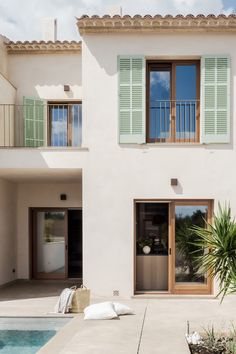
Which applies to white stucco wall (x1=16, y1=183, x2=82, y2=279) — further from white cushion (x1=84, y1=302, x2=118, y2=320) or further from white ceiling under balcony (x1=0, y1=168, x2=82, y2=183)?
white cushion (x1=84, y1=302, x2=118, y2=320)

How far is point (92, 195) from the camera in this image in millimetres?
12922

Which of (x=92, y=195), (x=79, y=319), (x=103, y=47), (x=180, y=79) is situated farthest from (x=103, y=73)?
(x=79, y=319)

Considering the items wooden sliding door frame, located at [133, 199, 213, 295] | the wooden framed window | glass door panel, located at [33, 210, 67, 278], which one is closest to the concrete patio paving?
wooden sliding door frame, located at [133, 199, 213, 295]

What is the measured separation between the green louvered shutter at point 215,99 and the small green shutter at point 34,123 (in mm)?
5882

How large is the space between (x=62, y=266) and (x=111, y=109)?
A: 23.5 feet

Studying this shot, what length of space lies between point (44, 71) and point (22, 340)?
394 inches

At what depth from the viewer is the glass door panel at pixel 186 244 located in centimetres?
1292

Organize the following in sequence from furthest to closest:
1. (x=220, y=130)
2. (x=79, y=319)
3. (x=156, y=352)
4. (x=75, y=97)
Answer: (x=75, y=97), (x=220, y=130), (x=79, y=319), (x=156, y=352)

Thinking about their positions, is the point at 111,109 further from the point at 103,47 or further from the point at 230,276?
the point at 230,276

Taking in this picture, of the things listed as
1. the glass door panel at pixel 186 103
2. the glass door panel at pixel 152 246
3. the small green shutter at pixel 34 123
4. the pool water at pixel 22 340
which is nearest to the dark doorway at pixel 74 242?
the small green shutter at pixel 34 123

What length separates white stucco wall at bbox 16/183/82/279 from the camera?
656 inches

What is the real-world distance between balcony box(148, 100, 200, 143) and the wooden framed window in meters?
3.48

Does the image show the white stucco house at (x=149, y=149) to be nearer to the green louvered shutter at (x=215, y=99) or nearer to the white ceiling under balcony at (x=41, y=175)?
the green louvered shutter at (x=215, y=99)

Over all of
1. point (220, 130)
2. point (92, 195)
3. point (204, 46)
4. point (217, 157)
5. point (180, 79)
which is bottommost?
point (92, 195)
